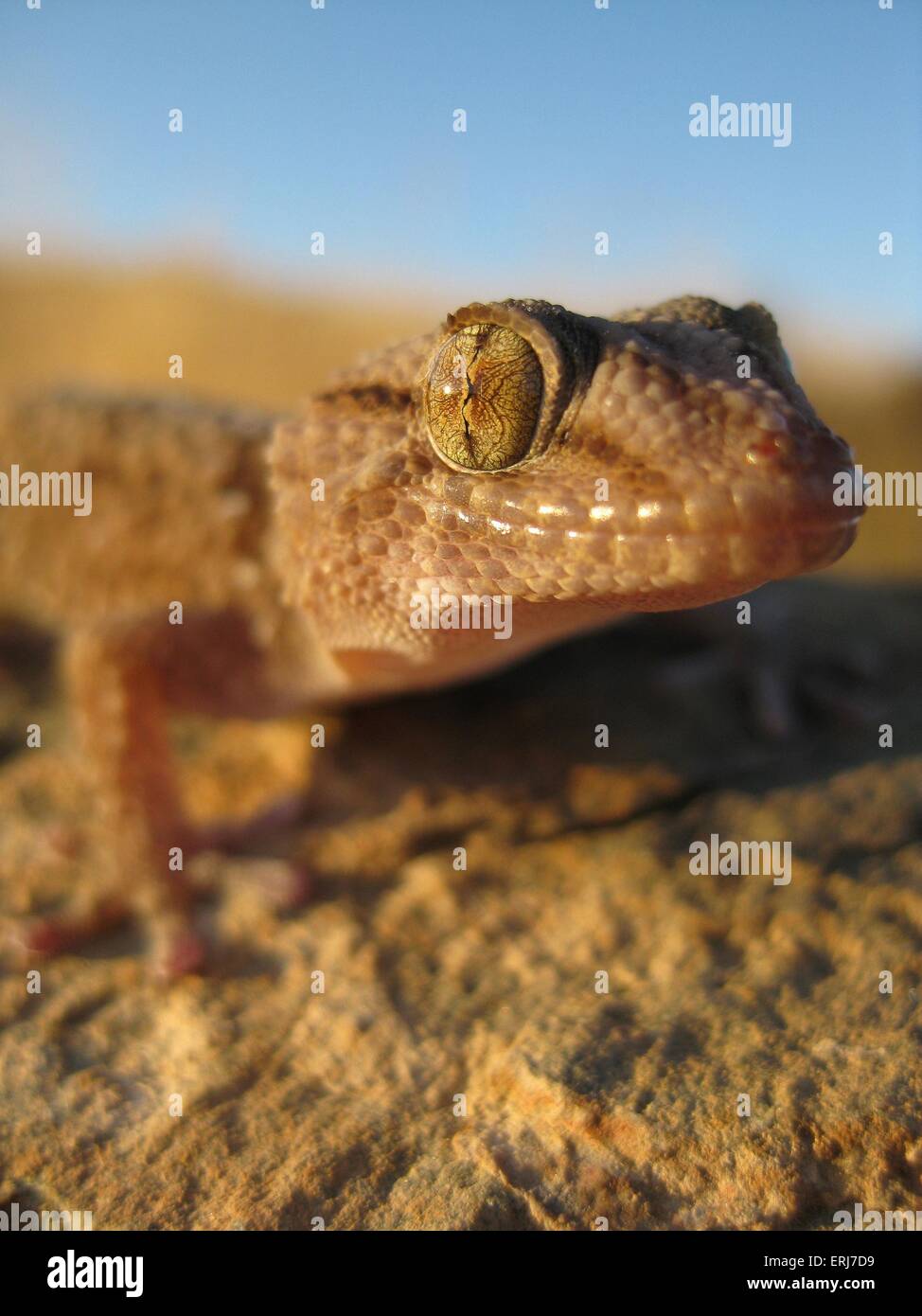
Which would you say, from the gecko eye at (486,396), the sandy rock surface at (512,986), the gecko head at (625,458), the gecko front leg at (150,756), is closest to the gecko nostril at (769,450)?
the gecko head at (625,458)

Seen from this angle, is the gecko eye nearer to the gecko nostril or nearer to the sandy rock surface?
the gecko nostril

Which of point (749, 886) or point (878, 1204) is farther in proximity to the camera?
point (749, 886)

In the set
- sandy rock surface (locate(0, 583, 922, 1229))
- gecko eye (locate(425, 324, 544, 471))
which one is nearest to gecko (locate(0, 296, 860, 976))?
gecko eye (locate(425, 324, 544, 471))

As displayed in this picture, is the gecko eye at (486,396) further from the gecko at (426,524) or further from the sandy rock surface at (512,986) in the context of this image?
the sandy rock surface at (512,986)

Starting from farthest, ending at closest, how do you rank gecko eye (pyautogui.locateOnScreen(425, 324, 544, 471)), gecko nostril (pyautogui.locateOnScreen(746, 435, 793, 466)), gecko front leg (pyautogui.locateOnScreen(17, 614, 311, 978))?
gecko front leg (pyautogui.locateOnScreen(17, 614, 311, 978))
gecko eye (pyautogui.locateOnScreen(425, 324, 544, 471))
gecko nostril (pyautogui.locateOnScreen(746, 435, 793, 466))

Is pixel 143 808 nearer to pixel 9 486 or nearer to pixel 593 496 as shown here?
pixel 593 496
